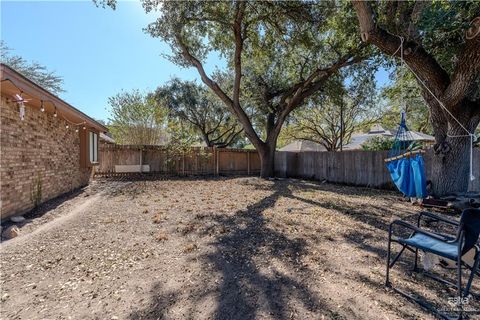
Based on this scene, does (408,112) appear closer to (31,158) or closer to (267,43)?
(267,43)

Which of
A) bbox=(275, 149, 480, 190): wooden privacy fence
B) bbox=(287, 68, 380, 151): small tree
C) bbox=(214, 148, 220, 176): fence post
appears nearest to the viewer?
bbox=(275, 149, 480, 190): wooden privacy fence

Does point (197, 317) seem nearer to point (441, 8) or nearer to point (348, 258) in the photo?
point (348, 258)

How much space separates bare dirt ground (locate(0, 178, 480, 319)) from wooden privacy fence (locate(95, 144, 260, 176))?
6.32m

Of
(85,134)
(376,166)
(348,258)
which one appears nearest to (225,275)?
(348,258)

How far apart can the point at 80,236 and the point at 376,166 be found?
8925 millimetres

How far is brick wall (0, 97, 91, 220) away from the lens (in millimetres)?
4062

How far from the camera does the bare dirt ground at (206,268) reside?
1.91 m

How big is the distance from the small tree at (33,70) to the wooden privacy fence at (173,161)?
5404mm

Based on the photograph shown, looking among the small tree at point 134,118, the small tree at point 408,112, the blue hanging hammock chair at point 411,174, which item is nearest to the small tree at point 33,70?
the small tree at point 134,118

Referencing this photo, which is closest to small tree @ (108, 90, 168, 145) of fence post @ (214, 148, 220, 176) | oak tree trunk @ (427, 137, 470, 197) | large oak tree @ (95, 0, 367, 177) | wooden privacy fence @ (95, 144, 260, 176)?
wooden privacy fence @ (95, 144, 260, 176)

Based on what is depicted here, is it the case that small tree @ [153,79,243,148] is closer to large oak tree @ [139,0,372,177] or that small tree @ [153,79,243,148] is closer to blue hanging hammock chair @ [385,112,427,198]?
large oak tree @ [139,0,372,177]

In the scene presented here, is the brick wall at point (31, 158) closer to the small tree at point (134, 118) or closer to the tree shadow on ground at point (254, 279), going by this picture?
the tree shadow on ground at point (254, 279)

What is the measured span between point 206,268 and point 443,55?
270 inches

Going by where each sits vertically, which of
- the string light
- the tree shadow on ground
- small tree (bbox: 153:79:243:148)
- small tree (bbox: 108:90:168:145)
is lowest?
the tree shadow on ground
